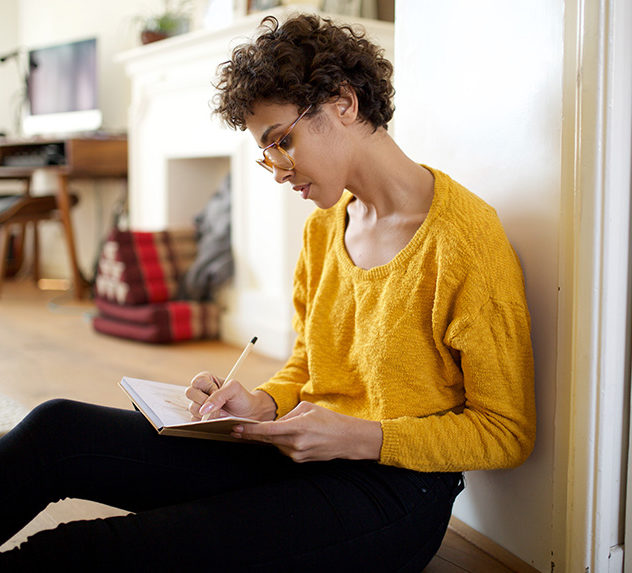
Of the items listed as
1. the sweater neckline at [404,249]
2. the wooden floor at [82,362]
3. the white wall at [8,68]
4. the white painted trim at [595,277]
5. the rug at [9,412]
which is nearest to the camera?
the white painted trim at [595,277]

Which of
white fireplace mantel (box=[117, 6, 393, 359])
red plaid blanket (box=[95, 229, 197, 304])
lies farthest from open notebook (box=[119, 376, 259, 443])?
red plaid blanket (box=[95, 229, 197, 304])

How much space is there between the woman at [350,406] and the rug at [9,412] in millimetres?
925

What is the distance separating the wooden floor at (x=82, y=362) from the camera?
213 centimetres

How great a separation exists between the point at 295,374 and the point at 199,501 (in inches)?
14.9

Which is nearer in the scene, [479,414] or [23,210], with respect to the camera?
[479,414]

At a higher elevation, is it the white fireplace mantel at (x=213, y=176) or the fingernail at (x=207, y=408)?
the white fireplace mantel at (x=213, y=176)

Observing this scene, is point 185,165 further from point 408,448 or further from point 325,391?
point 408,448

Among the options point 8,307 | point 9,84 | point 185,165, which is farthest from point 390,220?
point 9,84

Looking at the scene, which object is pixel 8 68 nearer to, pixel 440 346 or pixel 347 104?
pixel 347 104

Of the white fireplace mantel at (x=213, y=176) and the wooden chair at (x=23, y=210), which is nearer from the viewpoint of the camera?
the white fireplace mantel at (x=213, y=176)

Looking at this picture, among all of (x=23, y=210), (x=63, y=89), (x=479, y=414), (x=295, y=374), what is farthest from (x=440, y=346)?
(x=63, y=89)

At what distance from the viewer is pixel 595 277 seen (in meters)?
0.93

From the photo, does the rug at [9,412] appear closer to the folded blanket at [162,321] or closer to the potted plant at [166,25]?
the folded blanket at [162,321]

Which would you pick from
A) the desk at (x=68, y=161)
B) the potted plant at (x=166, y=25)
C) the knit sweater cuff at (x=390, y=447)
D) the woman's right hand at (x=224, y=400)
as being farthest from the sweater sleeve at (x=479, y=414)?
the desk at (x=68, y=161)
